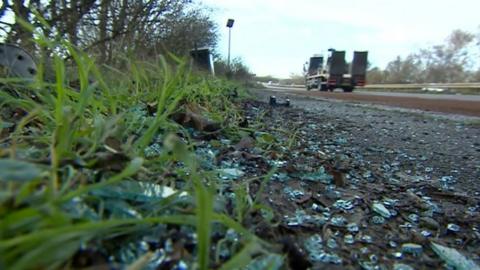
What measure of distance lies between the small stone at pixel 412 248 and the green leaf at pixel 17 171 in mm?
765

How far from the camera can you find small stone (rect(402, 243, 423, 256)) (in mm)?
898

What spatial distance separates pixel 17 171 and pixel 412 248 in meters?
0.81

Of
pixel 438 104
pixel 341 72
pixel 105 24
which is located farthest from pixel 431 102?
pixel 341 72

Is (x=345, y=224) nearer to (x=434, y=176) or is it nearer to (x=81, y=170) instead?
(x=81, y=170)

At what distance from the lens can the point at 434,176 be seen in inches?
67.7

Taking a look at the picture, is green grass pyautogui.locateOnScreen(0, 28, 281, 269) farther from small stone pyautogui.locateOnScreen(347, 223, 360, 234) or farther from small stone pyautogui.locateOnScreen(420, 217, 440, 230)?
small stone pyautogui.locateOnScreen(420, 217, 440, 230)

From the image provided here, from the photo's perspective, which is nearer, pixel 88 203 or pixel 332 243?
pixel 88 203

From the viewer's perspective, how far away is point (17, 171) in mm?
503

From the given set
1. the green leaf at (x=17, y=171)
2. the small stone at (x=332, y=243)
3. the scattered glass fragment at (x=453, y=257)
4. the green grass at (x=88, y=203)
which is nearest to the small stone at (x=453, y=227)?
the scattered glass fragment at (x=453, y=257)

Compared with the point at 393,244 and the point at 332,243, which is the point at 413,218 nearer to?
the point at 393,244

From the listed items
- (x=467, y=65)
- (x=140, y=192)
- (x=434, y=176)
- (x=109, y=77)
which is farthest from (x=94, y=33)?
(x=467, y=65)

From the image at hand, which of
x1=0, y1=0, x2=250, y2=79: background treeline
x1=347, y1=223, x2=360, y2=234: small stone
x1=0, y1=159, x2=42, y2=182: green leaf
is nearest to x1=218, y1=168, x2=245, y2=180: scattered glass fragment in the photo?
x1=347, y1=223, x2=360, y2=234: small stone

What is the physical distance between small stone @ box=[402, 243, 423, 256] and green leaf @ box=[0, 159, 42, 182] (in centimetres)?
76

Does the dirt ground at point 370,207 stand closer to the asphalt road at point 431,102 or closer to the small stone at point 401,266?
the small stone at point 401,266
